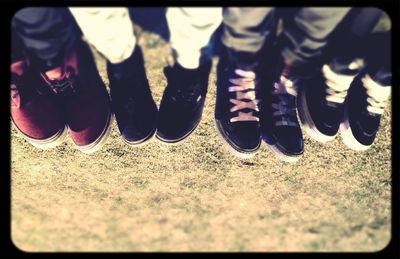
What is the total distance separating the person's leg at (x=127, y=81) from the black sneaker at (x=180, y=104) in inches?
3.0

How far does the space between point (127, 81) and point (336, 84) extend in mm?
1222

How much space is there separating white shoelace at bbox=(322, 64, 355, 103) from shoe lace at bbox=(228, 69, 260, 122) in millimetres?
416

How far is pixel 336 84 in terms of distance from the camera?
80.6 inches

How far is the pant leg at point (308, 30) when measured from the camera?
5.16ft

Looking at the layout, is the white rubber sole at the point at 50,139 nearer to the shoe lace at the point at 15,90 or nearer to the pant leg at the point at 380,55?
the shoe lace at the point at 15,90

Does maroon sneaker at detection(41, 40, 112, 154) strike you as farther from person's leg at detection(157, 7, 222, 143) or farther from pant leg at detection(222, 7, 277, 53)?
pant leg at detection(222, 7, 277, 53)

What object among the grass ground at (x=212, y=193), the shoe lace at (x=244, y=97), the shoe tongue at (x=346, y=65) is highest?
the shoe tongue at (x=346, y=65)

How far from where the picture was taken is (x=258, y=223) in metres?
2.54

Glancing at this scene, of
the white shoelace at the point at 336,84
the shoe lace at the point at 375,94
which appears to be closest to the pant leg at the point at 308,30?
the white shoelace at the point at 336,84

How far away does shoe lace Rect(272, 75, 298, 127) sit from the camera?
6.99 ft

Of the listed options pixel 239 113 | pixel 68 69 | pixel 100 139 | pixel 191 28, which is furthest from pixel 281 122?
pixel 68 69

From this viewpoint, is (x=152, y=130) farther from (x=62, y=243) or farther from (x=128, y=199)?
(x=62, y=243)

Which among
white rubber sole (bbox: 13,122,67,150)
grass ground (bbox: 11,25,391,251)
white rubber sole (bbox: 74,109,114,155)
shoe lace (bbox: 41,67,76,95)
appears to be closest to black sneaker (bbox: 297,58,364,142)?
grass ground (bbox: 11,25,391,251)
